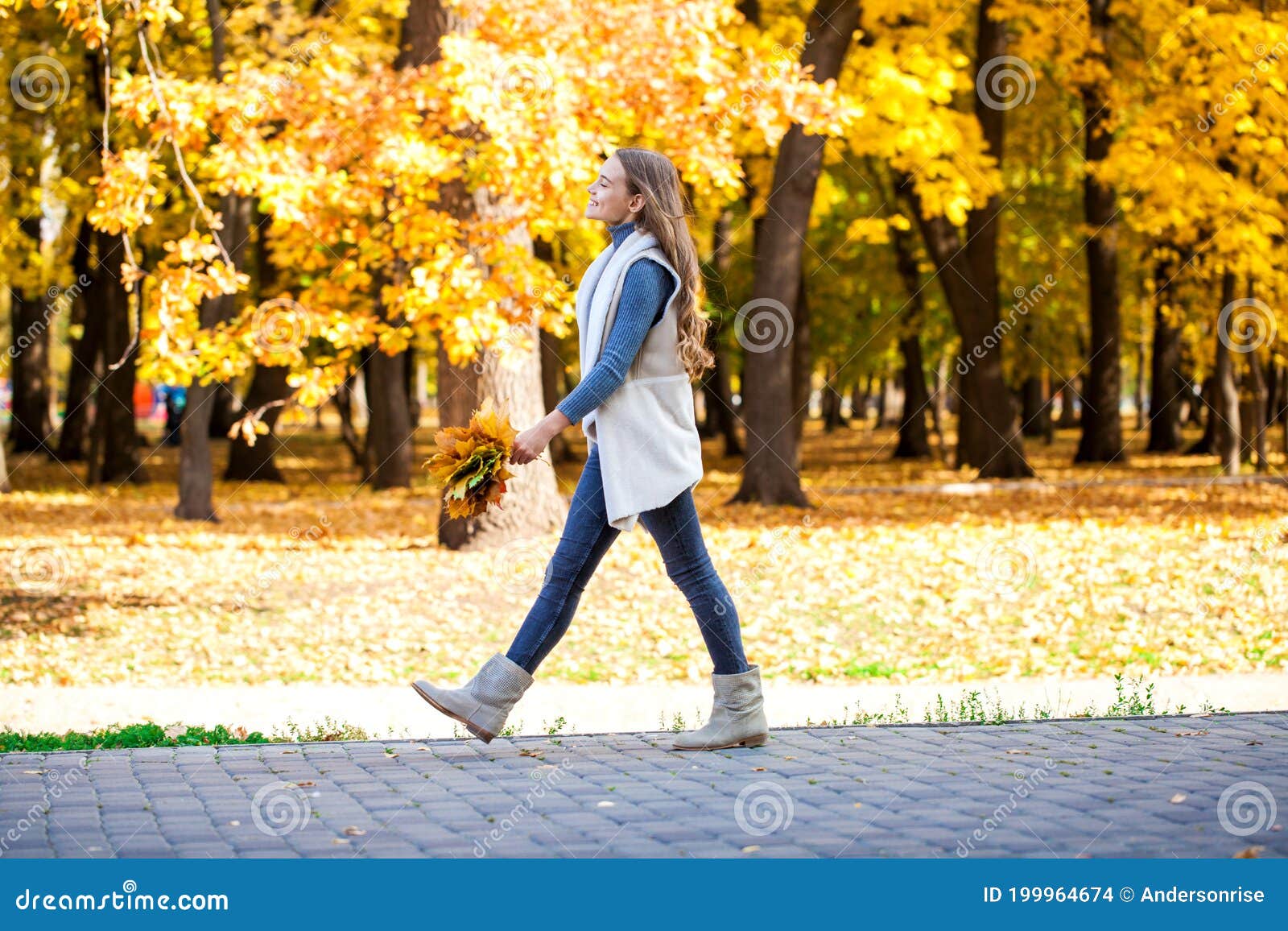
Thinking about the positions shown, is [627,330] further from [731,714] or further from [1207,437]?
[1207,437]

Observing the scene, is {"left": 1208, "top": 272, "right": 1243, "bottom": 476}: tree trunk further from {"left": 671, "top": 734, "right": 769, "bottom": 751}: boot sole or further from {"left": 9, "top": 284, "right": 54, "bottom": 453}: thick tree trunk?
{"left": 9, "top": 284, "right": 54, "bottom": 453}: thick tree trunk

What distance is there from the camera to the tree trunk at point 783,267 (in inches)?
721

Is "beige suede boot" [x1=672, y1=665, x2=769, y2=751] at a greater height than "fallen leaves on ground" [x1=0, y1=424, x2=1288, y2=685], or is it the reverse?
"beige suede boot" [x1=672, y1=665, x2=769, y2=751]

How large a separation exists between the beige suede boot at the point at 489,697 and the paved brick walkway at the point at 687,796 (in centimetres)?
14

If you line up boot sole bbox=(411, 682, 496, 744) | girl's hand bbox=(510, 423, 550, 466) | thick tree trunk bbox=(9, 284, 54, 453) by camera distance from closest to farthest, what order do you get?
girl's hand bbox=(510, 423, 550, 466), boot sole bbox=(411, 682, 496, 744), thick tree trunk bbox=(9, 284, 54, 453)

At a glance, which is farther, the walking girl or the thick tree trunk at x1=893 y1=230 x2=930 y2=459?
the thick tree trunk at x1=893 y1=230 x2=930 y2=459

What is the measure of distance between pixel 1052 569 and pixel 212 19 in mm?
9884

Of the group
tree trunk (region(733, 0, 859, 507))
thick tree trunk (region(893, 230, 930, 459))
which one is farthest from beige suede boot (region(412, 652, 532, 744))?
thick tree trunk (region(893, 230, 930, 459))

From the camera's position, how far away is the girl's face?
17.8 ft

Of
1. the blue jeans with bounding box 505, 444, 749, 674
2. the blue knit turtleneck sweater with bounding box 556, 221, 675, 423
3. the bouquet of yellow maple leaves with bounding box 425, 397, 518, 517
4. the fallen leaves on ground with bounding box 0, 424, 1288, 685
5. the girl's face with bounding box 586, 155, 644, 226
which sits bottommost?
the fallen leaves on ground with bounding box 0, 424, 1288, 685

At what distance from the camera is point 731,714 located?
5492mm

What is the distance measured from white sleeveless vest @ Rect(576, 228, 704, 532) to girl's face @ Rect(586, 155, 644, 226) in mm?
104

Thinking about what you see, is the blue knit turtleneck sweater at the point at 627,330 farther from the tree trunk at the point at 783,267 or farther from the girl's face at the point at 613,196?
the tree trunk at the point at 783,267

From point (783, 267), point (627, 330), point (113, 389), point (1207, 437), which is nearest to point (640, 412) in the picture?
point (627, 330)
